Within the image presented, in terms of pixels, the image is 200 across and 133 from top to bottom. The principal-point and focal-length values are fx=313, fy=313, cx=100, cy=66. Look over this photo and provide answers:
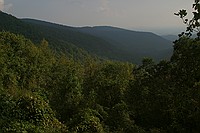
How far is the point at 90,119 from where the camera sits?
1591 centimetres

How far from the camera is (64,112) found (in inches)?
1155

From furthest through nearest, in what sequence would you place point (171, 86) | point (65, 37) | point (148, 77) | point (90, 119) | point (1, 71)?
1. point (65, 37)
2. point (1, 71)
3. point (148, 77)
4. point (171, 86)
5. point (90, 119)

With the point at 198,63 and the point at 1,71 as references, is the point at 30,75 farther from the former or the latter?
the point at 198,63

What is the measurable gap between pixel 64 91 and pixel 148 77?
11.5 m

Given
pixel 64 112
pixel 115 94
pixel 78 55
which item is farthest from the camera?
pixel 78 55

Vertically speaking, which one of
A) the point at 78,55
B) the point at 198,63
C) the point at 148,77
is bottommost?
the point at 78,55

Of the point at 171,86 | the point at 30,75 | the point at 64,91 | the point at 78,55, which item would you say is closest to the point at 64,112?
the point at 64,91

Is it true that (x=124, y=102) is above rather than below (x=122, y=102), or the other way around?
below

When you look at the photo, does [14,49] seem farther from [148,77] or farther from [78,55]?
A: [78,55]

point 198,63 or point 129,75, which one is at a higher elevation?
point 198,63

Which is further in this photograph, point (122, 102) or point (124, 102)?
point (124, 102)

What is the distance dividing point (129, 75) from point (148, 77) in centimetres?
1641

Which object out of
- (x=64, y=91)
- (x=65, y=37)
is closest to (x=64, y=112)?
(x=64, y=91)

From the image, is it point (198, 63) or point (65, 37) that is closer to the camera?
point (198, 63)
